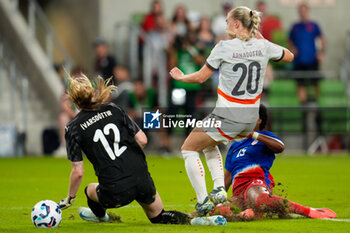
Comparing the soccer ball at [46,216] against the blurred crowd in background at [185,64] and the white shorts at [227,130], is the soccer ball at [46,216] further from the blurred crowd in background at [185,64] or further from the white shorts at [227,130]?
the blurred crowd in background at [185,64]

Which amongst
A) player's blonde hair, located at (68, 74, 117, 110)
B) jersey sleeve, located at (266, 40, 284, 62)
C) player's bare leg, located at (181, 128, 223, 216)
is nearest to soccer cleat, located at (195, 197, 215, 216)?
player's bare leg, located at (181, 128, 223, 216)

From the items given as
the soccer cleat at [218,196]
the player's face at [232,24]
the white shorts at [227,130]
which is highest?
the player's face at [232,24]

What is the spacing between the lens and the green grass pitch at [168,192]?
7043mm

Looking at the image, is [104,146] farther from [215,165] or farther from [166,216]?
[215,165]

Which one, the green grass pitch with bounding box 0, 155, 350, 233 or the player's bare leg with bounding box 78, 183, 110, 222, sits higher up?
the player's bare leg with bounding box 78, 183, 110, 222

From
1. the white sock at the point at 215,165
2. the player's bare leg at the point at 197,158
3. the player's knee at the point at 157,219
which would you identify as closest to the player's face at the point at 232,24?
the player's bare leg at the point at 197,158

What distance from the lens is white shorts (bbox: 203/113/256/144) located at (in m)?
7.49

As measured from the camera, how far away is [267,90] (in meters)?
19.4

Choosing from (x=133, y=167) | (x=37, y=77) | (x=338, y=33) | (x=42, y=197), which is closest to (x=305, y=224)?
(x=133, y=167)

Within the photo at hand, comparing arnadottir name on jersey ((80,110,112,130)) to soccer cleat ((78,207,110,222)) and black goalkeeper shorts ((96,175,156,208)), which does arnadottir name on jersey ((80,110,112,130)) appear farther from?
soccer cleat ((78,207,110,222))

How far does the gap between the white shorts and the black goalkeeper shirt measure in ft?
2.87

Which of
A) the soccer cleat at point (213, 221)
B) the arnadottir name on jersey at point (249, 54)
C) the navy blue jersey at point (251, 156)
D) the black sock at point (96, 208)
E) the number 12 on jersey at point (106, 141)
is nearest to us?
the number 12 on jersey at point (106, 141)

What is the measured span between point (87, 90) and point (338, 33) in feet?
52.7

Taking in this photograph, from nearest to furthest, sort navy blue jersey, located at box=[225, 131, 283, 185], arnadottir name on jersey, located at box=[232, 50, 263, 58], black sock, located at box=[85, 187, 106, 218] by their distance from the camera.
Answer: black sock, located at box=[85, 187, 106, 218] < arnadottir name on jersey, located at box=[232, 50, 263, 58] < navy blue jersey, located at box=[225, 131, 283, 185]
